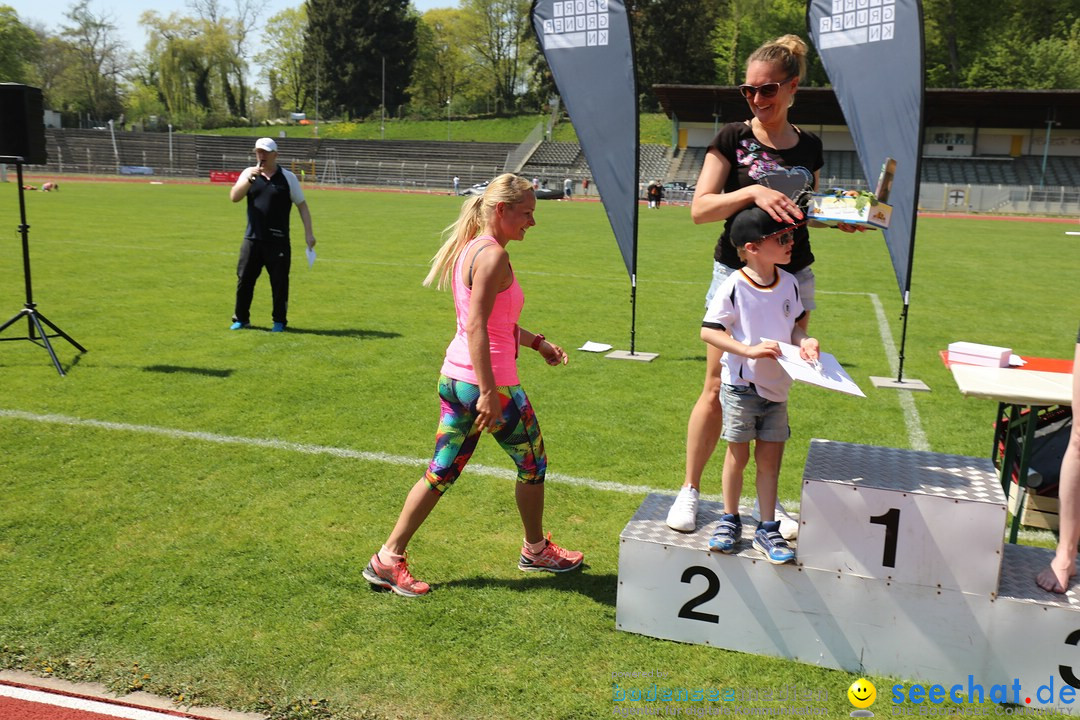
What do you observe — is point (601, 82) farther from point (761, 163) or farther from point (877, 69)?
point (761, 163)

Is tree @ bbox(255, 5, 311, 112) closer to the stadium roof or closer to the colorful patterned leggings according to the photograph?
the stadium roof

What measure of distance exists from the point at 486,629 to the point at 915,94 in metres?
5.54

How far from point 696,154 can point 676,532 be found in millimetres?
61231

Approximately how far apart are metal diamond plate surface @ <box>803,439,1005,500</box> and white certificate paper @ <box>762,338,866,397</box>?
334 mm

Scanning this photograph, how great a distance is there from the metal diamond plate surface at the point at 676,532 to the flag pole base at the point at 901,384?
463 cm

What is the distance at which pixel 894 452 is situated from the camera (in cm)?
380

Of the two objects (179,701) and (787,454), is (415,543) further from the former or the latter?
(787,454)

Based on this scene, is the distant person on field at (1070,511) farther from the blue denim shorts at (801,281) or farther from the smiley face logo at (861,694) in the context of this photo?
the blue denim shorts at (801,281)

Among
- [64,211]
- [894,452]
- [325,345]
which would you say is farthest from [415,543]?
[64,211]

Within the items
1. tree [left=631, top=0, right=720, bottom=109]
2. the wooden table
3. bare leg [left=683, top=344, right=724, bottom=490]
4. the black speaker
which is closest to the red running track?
bare leg [left=683, top=344, right=724, bottom=490]

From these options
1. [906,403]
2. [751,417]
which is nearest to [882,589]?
[751,417]

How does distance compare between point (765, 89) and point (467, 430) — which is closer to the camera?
point (765, 89)

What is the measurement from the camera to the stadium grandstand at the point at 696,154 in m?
51.5

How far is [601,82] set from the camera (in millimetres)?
7977
